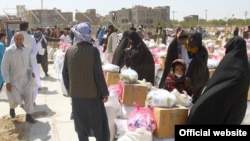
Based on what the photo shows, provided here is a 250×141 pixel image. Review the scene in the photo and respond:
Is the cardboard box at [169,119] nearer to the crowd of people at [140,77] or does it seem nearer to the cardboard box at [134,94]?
the crowd of people at [140,77]

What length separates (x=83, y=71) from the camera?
4016 millimetres

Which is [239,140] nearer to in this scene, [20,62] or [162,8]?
[20,62]

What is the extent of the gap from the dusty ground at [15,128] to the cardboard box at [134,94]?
5.17 feet

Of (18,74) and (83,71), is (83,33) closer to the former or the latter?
(83,71)

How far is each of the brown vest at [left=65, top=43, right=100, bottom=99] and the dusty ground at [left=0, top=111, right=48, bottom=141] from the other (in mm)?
1833

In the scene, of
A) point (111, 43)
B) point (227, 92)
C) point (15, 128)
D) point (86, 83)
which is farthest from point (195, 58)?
point (111, 43)

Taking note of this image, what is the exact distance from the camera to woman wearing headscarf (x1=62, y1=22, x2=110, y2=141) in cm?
401

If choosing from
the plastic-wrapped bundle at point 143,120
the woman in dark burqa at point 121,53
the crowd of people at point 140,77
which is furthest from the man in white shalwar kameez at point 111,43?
the plastic-wrapped bundle at point 143,120

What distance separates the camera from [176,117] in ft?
12.2

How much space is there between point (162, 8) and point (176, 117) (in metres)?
103

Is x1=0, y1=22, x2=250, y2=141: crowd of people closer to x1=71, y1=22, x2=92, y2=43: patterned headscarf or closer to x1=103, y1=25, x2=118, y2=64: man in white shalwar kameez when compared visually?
x1=71, y1=22, x2=92, y2=43: patterned headscarf

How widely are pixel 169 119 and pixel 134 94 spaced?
1493mm

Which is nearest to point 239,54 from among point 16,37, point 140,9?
point 16,37

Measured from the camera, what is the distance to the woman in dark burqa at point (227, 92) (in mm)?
3236
